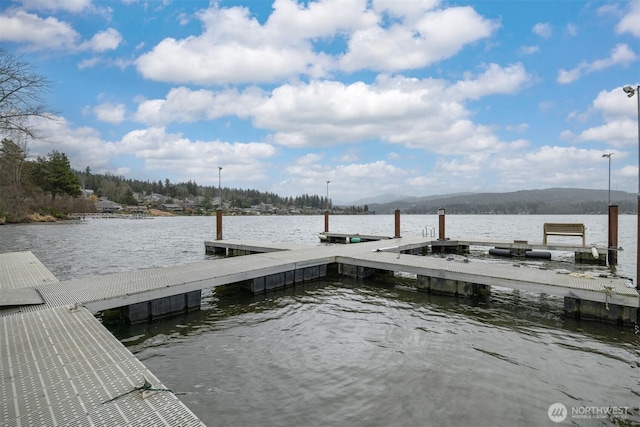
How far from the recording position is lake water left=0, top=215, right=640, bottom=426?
4.08 m

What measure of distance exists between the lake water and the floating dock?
0.59 metres

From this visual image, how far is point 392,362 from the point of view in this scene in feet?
17.7

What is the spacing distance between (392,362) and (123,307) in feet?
18.8

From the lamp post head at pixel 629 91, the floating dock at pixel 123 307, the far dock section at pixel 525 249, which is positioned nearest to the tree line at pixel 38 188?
Answer: the floating dock at pixel 123 307

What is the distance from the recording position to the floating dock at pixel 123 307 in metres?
2.98

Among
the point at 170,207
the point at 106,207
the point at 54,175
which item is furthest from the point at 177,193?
the point at 54,175

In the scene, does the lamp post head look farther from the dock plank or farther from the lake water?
the dock plank

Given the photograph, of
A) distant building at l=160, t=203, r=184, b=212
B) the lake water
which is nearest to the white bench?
the lake water

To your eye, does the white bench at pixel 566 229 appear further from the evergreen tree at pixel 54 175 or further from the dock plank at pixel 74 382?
the evergreen tree at pixel 54 175

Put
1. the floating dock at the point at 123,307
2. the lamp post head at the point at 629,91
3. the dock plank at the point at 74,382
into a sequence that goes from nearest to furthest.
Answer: the dock plank at the point at 74,382 → the floating dock at the point at 123,307 → the lamp post head at the point at 629,91

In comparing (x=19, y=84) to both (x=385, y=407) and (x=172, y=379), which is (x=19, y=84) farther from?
(x=385, y=407)

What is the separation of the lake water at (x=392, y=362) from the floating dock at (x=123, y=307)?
592 mm

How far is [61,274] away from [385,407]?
1372 centimetres

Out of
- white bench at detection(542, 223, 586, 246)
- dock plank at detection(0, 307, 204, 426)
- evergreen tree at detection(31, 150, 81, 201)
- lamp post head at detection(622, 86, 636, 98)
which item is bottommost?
dock plank at detection(0, 307, 204, 426)
